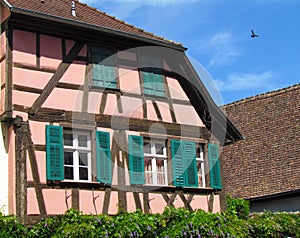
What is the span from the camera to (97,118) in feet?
50.4

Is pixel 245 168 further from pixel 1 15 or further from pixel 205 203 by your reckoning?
pixel 1 15

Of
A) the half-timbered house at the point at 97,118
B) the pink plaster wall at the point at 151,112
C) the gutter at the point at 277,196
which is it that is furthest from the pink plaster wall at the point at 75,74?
the gutter at the point at 277,196

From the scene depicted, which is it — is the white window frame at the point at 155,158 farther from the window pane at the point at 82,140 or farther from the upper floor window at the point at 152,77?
the window pane at the point at 82,140

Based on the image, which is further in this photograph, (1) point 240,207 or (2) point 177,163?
(1) point 240,207

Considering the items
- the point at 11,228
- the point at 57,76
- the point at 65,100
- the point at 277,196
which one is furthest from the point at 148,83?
the point at 277,196

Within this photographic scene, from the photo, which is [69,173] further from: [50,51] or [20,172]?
[50,51]

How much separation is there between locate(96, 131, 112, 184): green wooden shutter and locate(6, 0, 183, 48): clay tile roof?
2.75 metres

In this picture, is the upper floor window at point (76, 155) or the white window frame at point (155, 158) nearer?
the upper floor window at point (76, 155)

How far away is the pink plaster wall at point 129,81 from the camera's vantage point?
16250mm

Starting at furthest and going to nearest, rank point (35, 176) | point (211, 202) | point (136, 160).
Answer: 1. point (211, 202)
2. point (136, 160)
3. point (35, 176)

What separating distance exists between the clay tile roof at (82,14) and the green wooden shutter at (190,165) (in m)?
2.80

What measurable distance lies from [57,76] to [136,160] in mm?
2840

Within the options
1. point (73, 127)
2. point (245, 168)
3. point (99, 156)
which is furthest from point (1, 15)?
point (245, 168)

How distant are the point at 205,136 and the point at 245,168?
23.7ft
